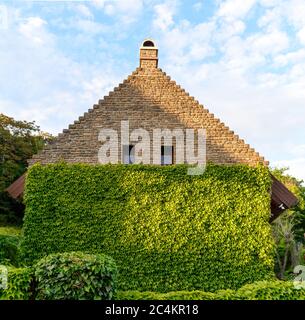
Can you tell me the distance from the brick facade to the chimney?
0.04 metres

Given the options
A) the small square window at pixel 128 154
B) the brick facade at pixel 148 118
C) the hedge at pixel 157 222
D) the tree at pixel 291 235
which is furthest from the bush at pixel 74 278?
the tree at pixel 291 235

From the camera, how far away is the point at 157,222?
13.4 m

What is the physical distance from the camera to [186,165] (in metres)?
13.8

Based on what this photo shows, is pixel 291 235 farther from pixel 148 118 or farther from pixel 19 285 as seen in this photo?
pixel 19 285

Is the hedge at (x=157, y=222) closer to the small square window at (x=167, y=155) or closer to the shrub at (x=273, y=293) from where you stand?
the small square window at (x=167, y=155)

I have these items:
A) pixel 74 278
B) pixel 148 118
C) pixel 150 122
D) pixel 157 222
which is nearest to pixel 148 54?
pixel 148 118

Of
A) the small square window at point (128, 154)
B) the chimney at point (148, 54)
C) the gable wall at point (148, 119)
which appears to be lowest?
the small square window at point (128, 154)

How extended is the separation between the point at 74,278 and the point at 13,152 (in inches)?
1261

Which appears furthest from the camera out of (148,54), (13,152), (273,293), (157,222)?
(13,152)

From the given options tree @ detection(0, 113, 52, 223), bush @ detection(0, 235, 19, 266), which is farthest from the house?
tree @ detection(0, 113, 52, 223)

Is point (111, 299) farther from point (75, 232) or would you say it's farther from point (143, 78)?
point (143, 78)

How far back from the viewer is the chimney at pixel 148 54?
51.8 feet

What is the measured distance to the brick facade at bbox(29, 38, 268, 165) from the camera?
14.8 metres

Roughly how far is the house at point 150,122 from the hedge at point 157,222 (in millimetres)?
1165
